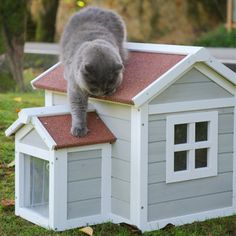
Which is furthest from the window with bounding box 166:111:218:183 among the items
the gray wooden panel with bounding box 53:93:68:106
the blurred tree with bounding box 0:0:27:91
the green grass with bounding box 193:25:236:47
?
the green grass with bounding box 193:25:236:47

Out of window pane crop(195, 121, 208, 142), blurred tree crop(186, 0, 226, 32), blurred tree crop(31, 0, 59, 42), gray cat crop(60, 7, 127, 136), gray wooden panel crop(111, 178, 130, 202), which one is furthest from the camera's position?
blurred tree crop(186, 0, 226, 32)

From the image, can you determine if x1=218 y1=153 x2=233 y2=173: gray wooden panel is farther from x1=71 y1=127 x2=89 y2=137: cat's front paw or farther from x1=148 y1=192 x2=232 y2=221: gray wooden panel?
x1=71 y1=127 x2=89 y2=137: cat's front paw

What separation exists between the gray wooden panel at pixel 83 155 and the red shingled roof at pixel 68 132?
0.24 feet

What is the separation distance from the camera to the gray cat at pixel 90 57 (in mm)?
4844

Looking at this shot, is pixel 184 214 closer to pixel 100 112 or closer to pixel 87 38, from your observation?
pixel 100 112

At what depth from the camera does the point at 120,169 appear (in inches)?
196

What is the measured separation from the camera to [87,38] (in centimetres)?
531

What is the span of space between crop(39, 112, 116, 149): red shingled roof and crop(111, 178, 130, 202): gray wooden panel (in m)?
0.28

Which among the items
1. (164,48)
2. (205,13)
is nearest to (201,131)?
(164,48)

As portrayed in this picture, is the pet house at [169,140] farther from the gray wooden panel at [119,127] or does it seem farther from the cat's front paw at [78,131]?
the cat's front paw at [78,131]

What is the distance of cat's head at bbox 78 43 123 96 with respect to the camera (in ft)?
15.8

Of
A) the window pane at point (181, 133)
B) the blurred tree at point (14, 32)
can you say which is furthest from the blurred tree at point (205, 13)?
the window pane at point (181, 133)

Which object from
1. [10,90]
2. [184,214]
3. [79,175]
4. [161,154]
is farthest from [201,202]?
[10,90]

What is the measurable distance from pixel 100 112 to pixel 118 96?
1.10 feet
